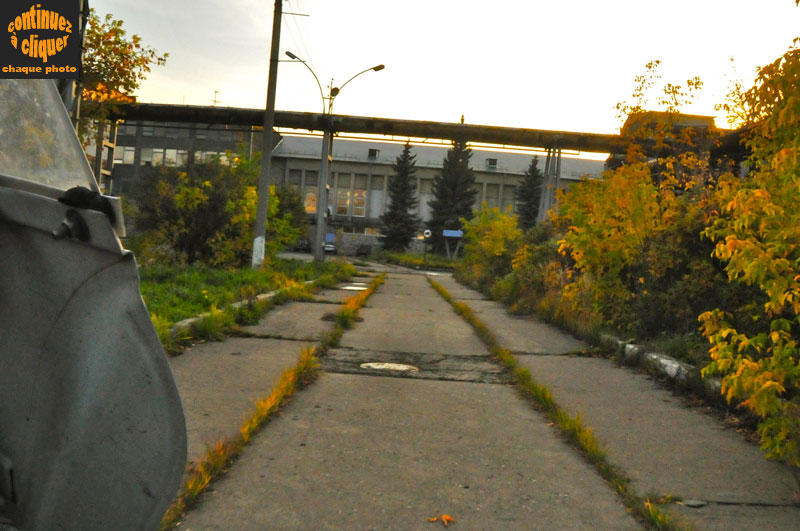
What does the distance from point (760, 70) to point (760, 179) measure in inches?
26.7

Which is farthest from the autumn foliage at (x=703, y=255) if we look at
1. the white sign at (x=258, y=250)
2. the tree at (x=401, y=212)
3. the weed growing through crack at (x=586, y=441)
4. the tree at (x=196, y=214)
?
the tree at (x=401, y=212)

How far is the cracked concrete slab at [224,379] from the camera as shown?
4246 millimetres

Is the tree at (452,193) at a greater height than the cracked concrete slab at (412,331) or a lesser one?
greater

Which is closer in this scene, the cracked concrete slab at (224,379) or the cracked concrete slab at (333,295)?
the cracked concrete slab at (224,379)

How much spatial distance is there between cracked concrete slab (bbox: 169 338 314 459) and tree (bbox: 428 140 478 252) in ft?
204

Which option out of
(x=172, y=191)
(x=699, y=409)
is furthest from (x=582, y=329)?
(x=172, y=191)

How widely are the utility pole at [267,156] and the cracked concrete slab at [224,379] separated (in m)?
8.75

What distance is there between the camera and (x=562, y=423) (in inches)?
186

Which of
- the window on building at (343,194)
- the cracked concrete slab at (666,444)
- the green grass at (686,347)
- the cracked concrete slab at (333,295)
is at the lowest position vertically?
the cracked concrete slab at (333,295)

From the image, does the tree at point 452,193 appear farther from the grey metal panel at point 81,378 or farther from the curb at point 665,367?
the grey metal panel at point 81,378

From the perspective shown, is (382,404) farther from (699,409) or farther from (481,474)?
Answer: (699,409)

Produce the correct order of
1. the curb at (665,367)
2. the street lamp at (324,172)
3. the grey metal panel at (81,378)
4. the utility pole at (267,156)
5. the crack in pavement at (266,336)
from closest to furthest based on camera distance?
the grey metal panel at (81,378), the curb at (665,367), the crack in pavement at (266,336), the utility pole at (267,156), the street lamp at (324,172)

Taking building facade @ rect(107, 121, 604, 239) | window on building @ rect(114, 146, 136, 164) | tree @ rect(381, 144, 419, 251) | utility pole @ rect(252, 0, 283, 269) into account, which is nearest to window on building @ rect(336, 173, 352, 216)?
building facade @ rect(107, 121, 604, 239)

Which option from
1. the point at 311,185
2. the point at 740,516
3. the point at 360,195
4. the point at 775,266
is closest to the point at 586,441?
A: the point at 740,516
